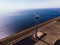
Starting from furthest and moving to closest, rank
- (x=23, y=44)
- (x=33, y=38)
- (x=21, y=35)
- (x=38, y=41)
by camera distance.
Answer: (x=21, y=35) → (x=33, y=38) → (x=38, y=41) → (x=23, y=44)

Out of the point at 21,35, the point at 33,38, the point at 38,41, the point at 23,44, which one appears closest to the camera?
the point at 23,44

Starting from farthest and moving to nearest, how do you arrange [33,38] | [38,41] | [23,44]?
1. [33,38]
2. [38,41]
3. [23,44]

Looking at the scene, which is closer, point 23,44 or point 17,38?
point 23,44

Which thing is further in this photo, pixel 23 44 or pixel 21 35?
pixel 21 35

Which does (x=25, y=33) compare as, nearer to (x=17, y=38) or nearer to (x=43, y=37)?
(x=17, y=38)

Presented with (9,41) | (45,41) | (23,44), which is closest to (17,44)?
(23,44)

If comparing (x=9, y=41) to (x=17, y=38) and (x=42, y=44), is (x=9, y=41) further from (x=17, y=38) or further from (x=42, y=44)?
(x=42, y=44)

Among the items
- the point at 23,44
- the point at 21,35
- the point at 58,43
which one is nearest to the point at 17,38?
the point at 21,35

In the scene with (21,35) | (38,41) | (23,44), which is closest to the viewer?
(23,44)
